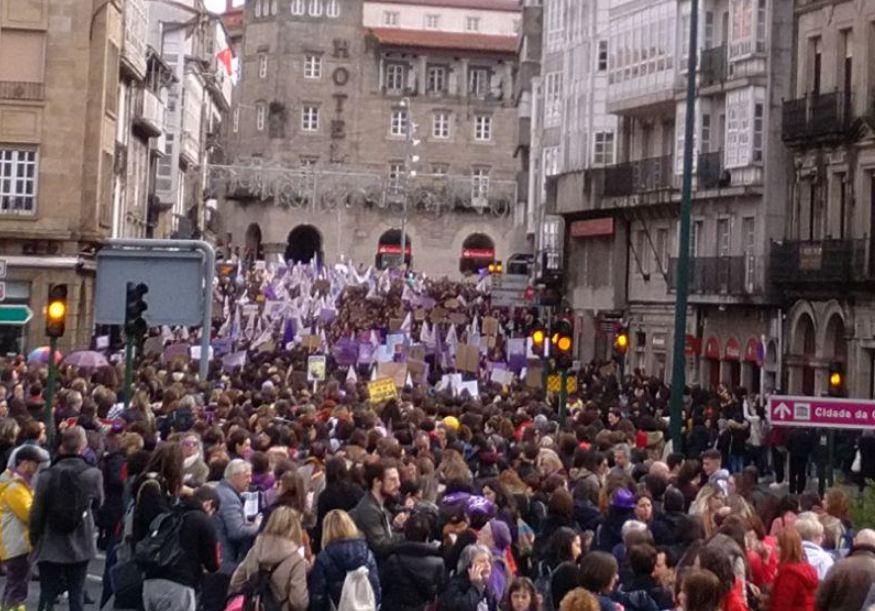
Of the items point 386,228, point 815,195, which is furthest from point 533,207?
point 386,228

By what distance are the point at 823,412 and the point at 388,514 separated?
18.8ft

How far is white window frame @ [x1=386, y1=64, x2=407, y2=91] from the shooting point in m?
132

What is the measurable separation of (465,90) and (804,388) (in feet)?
276

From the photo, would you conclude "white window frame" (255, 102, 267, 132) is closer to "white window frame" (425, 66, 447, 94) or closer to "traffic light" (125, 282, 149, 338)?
"white window frame" (425, 66, 447, 94)

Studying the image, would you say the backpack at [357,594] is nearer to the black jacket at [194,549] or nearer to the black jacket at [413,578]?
the black jacket at [413,578]

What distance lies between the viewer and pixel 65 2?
2351 inches

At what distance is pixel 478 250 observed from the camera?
13112 cm

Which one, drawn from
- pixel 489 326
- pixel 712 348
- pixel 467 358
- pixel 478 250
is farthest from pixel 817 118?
pixel 478 250

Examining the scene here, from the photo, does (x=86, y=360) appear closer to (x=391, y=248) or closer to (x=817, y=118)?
(x=817, y=118)

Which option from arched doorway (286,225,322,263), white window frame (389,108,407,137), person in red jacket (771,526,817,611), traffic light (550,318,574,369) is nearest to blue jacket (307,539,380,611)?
person in red jacket (771,526,817,611)

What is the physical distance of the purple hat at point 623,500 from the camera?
56.4ft

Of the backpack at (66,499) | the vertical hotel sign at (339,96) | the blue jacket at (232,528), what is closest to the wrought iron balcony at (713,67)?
the blue jacket at (232,528)

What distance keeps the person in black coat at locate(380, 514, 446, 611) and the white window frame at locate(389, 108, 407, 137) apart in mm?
116998

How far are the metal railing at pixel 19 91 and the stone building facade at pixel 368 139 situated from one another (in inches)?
2527
